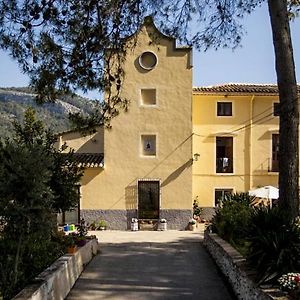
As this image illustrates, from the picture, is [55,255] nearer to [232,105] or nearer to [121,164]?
[121,164]

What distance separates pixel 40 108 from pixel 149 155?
15581mm

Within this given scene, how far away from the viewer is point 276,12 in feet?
38.3

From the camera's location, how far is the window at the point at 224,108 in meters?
31.2

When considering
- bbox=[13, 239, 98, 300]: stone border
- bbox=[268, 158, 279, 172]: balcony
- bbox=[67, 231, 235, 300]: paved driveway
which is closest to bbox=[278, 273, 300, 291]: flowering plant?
bbox=[67, 231, 235, 300]: paved driveway

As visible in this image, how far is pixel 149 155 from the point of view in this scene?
28.2m

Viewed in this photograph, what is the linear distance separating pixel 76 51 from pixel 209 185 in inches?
811

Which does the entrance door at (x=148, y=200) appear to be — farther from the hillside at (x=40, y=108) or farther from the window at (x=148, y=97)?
the hillside at (x=40, y=108)

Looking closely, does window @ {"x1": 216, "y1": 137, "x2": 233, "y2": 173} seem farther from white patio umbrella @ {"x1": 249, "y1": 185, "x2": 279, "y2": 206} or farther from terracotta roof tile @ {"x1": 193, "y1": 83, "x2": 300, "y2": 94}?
white patio umbrella @ {"x1": 249, "y1": 185, "x2": 279, "y2": 206}

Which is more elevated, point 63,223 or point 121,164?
point 121,164

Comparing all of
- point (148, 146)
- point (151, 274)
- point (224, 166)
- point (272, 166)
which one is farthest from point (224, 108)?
point (151, 274)

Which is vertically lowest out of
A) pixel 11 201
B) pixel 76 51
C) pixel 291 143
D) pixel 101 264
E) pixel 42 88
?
pixel 101 264

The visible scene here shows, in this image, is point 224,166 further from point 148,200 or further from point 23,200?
point 23,200

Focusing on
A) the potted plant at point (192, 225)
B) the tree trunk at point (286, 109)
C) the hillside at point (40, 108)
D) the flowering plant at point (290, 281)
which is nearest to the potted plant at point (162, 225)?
the potted plant at point (192, 225)

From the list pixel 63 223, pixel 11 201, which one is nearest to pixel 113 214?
pixel 63 223
